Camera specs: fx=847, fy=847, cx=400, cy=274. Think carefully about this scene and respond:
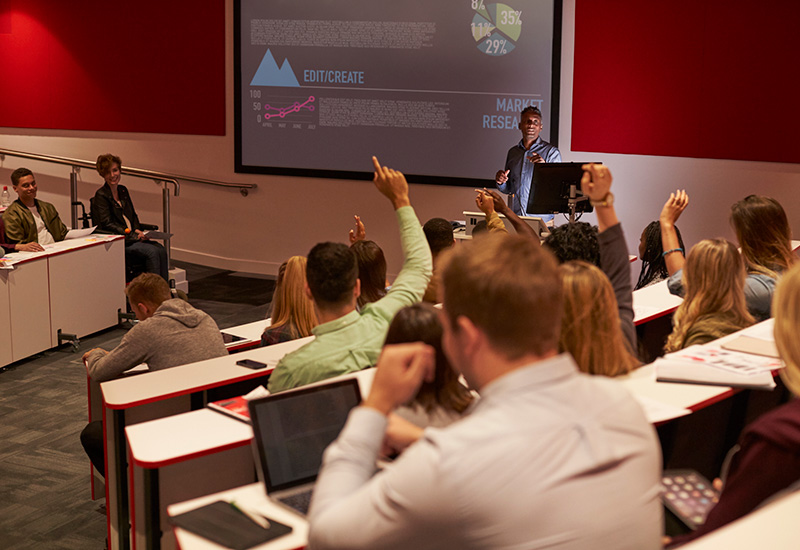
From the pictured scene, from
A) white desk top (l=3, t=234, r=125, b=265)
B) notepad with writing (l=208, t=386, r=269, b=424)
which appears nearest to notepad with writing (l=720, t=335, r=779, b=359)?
notepad with writing (l=208, t=386, r=269, b=424)

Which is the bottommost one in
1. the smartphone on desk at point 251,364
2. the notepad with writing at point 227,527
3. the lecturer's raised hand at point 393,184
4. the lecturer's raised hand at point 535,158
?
the notepad with writing at point 227,527

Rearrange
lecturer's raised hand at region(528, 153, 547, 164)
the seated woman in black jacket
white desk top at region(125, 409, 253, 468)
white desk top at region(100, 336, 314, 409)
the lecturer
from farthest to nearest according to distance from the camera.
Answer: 1. the seated woman in black jacket
2. the lecturer
3. lecturer's raised hand at region(528, 153, 547, 164)
4. white desk top at region(100, 336, 314, 409)
5. white desk top at region(125, 409, 253, 468)

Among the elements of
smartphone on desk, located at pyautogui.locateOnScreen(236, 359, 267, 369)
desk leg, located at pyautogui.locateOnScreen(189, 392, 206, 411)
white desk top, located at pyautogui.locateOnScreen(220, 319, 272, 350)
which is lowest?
desk leg, located at pyautogui.locateOnScreen(189, 392, 206, 411)

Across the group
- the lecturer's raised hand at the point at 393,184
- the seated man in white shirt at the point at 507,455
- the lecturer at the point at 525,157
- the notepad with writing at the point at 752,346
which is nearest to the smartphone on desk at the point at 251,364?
the lecturer's raised hand at the point at 393,184

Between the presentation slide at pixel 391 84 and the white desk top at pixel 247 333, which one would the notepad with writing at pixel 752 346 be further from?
the presentation slide at pixel 391 84

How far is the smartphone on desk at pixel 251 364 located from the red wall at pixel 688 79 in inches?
176

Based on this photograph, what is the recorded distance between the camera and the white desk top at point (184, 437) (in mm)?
2344

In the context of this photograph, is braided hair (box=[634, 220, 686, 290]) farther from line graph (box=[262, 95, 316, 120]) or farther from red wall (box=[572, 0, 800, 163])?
line graph (box=[262, 95, 316, 120])

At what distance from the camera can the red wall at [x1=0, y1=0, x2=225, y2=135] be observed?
8594 millimetres

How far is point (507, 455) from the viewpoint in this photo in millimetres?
1137

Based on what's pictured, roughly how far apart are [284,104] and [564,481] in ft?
24.4

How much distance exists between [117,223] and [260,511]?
18.7 feet

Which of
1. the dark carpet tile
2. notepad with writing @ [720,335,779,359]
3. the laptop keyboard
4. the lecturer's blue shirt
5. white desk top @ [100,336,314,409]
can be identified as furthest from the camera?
the dark carpet tile

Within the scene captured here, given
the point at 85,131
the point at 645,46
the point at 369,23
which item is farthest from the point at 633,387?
the point at 85,131
